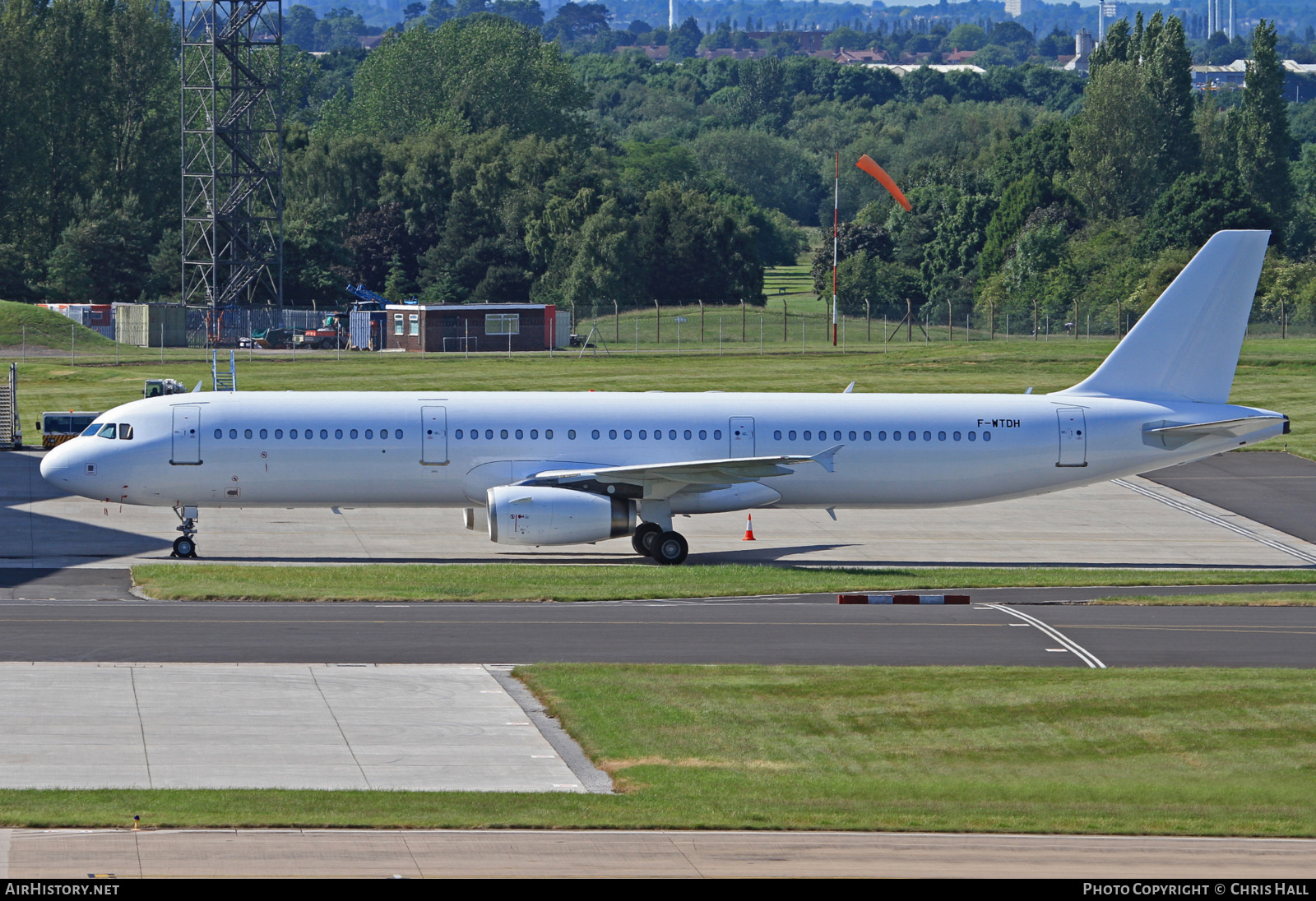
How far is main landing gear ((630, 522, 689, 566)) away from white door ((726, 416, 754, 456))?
269 centimetres

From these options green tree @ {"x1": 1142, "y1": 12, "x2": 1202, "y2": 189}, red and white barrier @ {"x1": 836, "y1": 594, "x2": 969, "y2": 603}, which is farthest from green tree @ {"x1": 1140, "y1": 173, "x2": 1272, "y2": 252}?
red and white barrier @ {"x1": 836, "y1": 594, "x2": 969, "y2": 603}

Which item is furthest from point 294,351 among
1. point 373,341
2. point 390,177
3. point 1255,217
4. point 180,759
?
point 180,759

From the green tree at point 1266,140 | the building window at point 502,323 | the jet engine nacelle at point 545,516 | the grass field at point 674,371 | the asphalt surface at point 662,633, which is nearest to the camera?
the asphalt surface at point 662,633

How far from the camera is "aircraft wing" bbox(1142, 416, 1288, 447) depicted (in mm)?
40438

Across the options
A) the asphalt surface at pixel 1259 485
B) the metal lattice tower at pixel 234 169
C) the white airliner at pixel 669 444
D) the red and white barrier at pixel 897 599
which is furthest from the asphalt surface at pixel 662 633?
the metal lattice tower at pixel 234 169

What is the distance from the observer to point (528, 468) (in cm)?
3988

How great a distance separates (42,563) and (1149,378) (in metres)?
28.1

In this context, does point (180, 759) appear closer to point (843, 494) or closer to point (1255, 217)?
point (843, 494)

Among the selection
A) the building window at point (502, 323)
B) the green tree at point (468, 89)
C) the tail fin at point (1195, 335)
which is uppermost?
the green tree at point (468, 89)

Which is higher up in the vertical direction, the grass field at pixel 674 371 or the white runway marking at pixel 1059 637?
the grass field at pixel 674 371

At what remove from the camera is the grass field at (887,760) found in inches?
725

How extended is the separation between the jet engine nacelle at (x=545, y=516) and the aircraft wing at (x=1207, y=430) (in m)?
14.4

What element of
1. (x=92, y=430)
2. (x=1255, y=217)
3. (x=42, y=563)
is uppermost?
(x=1255, y=217)

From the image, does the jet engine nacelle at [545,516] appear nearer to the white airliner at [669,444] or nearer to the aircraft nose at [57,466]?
the white airliner at [669,444]
